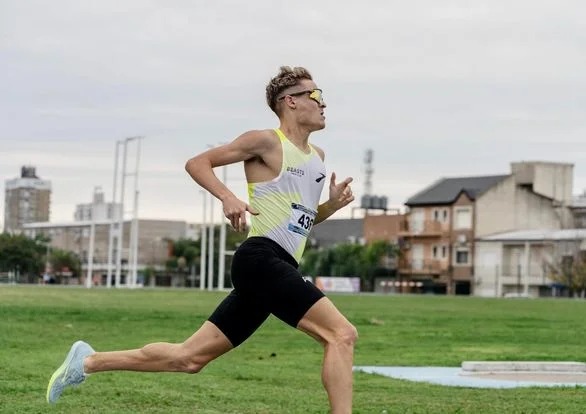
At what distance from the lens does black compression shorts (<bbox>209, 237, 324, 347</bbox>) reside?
8.36m

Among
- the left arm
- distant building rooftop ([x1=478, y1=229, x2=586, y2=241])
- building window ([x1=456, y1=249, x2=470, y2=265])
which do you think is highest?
distant building rooftop ([x1=478, y1=229, x2=586, y2=241])

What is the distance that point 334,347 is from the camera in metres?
8.27

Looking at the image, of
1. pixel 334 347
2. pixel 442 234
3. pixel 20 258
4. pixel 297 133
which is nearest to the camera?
pixel 334 347

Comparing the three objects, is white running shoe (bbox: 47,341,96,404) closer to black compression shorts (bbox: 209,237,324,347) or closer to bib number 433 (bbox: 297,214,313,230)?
black compression shorts (bbox: 209,237,324,347)

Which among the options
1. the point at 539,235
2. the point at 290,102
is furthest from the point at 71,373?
the point at 539,235

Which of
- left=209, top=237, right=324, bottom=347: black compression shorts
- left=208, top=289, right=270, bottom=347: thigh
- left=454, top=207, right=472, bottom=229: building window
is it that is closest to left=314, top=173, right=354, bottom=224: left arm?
left=209, top=237, right=324, bottom=347: black compression shorts

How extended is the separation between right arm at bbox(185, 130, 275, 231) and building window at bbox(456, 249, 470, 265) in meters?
120

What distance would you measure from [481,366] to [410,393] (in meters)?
4.49

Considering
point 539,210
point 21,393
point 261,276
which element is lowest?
point 21,393

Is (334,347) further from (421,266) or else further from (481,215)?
(421,266)

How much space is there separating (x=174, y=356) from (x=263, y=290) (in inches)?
38.2

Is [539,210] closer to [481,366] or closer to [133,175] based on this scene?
[133,175]

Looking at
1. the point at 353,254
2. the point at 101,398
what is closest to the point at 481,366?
the point at 101,398

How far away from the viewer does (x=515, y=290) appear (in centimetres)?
12444
